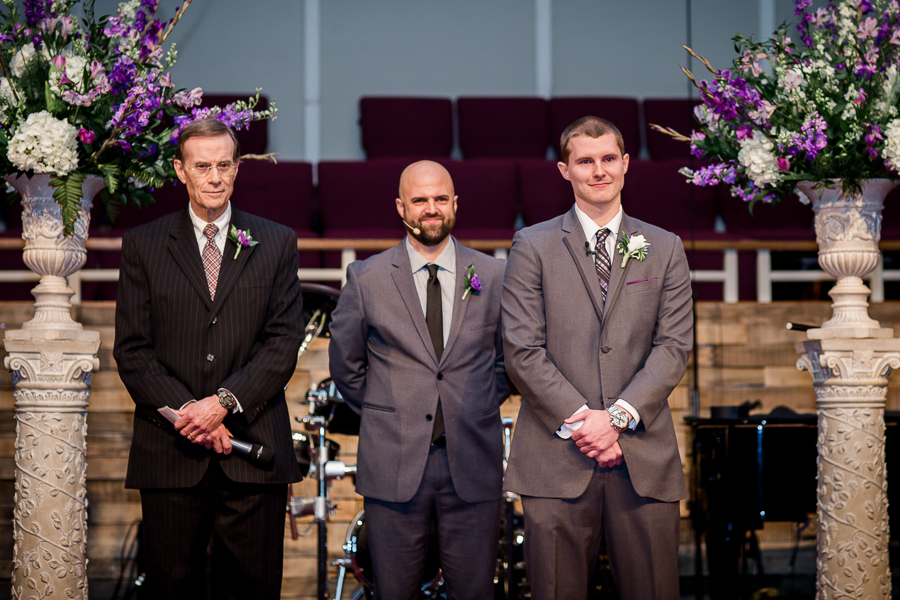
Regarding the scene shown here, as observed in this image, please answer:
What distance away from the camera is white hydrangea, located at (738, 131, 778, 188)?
2.69 m

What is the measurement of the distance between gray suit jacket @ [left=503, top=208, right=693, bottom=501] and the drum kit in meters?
0.99

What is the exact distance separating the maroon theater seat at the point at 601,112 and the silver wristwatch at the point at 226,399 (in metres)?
3.83

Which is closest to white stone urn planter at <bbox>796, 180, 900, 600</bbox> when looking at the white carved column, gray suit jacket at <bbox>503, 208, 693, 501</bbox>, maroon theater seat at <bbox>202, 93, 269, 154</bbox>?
the white carved column

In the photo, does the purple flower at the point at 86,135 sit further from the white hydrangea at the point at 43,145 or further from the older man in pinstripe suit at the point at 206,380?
the older man in pinstripe suit at the point at 206,380

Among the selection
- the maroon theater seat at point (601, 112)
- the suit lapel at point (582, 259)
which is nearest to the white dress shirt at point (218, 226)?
the suit lapel at point (582, 259)

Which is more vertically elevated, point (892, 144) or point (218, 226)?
point (892, 144)

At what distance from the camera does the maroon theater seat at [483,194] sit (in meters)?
5.00

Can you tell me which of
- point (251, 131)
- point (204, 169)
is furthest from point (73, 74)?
point (251, 131)

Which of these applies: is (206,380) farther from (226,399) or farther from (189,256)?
(189,256)

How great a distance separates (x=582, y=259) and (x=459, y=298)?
0.42 metres

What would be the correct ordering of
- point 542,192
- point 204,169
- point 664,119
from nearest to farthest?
point 204,169, point 542,192, point 664,119

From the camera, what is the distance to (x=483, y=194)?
5016mm

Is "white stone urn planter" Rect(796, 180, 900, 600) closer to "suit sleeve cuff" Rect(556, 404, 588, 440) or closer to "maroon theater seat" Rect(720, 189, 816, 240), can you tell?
"suit sleeve cuff" Rect(556, 404, 588, 440)

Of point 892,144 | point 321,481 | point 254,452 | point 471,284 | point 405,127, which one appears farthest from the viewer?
point 405,127
